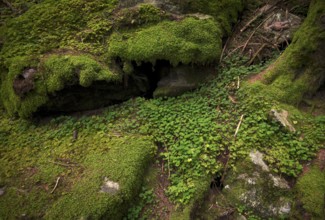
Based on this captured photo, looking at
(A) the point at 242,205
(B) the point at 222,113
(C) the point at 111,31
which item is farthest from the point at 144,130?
(C) the point at 111,31

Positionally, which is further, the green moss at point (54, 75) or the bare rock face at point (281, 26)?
the bare rock face at point (281, 26)

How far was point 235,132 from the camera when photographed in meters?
4.61

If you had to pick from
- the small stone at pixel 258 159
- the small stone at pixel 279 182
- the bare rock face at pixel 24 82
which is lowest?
the small stone at pixel 279 182

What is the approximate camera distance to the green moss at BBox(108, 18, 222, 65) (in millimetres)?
5266

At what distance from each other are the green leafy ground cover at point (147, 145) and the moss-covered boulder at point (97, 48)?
0.57 m

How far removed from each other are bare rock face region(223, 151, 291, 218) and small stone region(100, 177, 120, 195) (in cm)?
193

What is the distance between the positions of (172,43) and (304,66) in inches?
115

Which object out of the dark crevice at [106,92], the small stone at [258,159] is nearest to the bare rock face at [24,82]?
the dark crevice at [106,92]

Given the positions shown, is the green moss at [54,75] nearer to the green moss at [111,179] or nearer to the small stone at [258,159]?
the green moss at [111,179]

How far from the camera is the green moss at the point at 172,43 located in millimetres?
5266

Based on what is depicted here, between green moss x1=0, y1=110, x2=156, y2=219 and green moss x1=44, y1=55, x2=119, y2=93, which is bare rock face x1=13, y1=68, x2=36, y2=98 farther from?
green moss x1=0, y1=110, x2=156, y2=219

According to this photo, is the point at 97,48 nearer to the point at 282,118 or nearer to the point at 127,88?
the point at 127,88

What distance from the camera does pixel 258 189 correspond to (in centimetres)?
402

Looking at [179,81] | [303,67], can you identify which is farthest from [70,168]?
[303,67]
